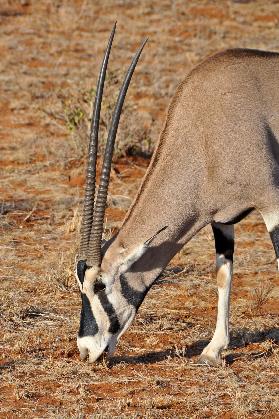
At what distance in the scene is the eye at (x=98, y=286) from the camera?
598 centimetres

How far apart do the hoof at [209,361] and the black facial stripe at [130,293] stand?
0.67 meters

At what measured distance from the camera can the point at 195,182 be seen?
6242 mm

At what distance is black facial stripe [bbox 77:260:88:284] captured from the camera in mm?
5961

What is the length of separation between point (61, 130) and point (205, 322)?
6184 millimetres

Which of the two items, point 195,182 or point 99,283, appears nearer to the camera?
point 99,283

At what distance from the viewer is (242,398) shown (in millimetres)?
5785

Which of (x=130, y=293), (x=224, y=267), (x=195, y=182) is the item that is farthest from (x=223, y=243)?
Result: (x=130, y=293)

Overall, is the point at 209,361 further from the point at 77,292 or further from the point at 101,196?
the point at 77,292

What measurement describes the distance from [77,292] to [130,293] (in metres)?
1.72

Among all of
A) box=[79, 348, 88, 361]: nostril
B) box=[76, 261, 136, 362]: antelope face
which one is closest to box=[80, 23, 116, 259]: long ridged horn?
box=[76, 261, 136, 362]: antelope face

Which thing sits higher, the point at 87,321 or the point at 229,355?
the point at 87,321

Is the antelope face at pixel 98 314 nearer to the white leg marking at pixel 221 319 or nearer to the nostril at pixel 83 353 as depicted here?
the nostril at pixel 83 353

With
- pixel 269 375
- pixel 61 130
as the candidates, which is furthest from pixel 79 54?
pixel 269 375

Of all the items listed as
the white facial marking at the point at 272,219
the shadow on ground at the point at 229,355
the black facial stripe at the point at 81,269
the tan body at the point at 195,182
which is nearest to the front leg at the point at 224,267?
the shadow on ground at the point at 229,355
